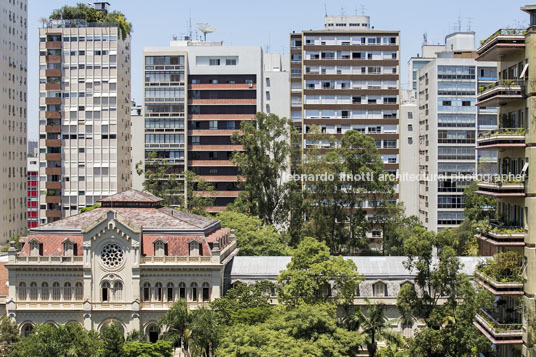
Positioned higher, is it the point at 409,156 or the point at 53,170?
the point at 409,156

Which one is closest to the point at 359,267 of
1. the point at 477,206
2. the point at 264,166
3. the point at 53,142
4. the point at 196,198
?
the point at 264,166

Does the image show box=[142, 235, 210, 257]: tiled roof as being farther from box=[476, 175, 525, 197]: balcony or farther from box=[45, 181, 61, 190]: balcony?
box=[45, 181, 61, 190]: balcony

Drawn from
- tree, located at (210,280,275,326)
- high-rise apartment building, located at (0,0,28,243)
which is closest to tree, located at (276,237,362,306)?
tree, located at (210,280,275,326)

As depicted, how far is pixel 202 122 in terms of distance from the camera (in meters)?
136

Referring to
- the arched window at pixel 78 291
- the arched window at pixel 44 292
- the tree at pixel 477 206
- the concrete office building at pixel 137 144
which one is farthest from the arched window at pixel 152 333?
the concrete office building at pixel 137 144

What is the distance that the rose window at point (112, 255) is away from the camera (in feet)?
247

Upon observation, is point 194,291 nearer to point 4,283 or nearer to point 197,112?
point 4,283

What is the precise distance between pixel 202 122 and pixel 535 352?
100 metres

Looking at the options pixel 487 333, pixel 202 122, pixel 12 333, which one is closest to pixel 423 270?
pixel 487 333

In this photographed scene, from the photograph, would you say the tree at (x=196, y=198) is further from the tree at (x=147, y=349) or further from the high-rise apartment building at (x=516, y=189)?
the high-rise apartment building at (x=516, y=189)

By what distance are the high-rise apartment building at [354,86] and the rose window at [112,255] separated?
61072 millimetres

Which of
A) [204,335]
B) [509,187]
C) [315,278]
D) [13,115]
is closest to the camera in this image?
[509,187]

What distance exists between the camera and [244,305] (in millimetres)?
71062

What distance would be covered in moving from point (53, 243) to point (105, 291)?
8.05 meters
